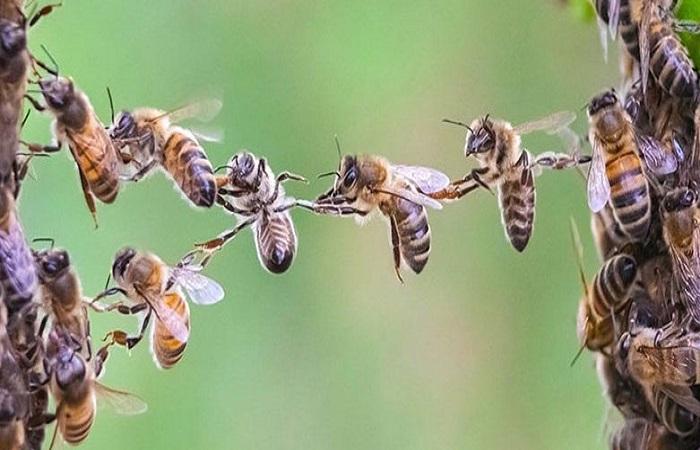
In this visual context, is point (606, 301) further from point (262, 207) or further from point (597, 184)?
point (262, 207)

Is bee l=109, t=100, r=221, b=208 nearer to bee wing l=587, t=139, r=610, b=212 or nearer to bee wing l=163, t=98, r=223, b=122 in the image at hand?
bee wing l=163, t=98, r=223, b=122

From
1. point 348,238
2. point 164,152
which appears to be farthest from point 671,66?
point 348,238

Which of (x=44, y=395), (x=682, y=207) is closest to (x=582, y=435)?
(x=682, y=207)

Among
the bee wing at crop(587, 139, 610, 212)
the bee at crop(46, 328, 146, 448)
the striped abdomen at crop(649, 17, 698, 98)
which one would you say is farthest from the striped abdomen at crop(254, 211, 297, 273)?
the striped abdomen at crop(649, 17, 698, 98)

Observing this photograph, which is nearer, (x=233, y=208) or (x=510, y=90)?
(x=233, y=208)

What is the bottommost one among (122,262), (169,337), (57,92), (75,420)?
(75,420)

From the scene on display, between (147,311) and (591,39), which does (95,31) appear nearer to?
(591,39)
